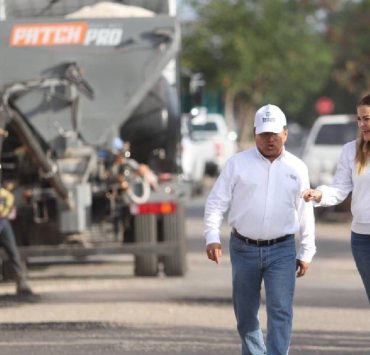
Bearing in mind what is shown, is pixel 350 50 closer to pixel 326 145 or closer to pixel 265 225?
pixel 326 145

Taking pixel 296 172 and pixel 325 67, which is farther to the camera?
pixel 325 67

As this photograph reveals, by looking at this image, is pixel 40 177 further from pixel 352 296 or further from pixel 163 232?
pixel 352 296

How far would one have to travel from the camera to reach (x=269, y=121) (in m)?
8.64

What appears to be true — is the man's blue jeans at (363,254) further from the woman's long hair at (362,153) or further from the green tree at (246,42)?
the green tree at (246,42)

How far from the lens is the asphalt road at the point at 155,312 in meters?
11.0

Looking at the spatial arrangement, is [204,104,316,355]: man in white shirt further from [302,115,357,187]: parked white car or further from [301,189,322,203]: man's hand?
[302,115,357,187]: parked white car

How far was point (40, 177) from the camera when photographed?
16438 millimetres

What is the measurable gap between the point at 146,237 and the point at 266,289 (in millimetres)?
7866

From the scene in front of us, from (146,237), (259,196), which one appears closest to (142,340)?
(259,196)

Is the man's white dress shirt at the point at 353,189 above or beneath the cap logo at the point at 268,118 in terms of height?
beneath

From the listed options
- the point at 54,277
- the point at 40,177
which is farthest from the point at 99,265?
the point at 40,177

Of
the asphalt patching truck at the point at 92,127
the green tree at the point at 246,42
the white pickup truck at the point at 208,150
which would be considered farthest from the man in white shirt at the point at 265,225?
the green tree at the point at 246,42

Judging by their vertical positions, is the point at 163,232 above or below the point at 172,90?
below

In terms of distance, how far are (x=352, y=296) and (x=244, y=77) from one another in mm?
46288
